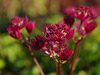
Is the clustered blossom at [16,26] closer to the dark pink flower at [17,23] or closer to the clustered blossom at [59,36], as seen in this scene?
the dark pink flower at [17,23]

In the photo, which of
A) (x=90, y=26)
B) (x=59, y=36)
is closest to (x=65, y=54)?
(x=59, y=36)

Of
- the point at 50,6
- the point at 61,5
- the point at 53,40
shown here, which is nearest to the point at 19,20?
the point at 53,40

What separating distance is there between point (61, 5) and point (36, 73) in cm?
556

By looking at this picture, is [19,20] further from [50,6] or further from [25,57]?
[50,6]

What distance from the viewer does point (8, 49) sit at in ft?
8.85

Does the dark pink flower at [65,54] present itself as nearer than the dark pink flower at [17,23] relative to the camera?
Yes

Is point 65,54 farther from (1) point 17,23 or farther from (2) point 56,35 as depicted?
(1) point 17,23

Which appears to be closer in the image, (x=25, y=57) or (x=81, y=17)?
(x=81, y=17)

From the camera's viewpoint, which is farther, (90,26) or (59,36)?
(90,26)

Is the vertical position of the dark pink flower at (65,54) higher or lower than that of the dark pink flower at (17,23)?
lower

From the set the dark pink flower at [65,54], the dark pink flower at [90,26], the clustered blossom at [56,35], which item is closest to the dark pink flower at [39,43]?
the clustered blossom at [56,35]

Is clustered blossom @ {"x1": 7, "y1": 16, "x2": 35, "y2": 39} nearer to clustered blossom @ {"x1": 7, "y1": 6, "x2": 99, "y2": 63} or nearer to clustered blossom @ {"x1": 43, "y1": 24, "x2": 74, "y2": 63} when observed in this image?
clustered blossom @ {"x1": 7, "y1": 6, "x2": 99, "y2": 63}

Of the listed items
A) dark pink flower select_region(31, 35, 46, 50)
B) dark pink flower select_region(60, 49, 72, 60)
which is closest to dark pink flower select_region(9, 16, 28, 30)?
dark pink flower select_region(31, 35, 46, 50)

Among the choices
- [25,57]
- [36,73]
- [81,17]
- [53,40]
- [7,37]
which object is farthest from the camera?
[7,37]
